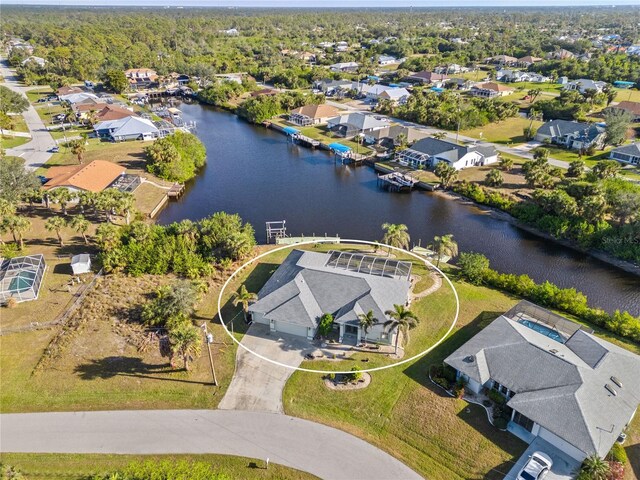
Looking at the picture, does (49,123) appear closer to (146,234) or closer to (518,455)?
(146,234)

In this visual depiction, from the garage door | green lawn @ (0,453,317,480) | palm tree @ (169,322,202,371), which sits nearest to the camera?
green lawn @ (0,453,317,480)

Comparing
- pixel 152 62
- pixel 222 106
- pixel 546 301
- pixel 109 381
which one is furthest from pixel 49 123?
pixel 546 301

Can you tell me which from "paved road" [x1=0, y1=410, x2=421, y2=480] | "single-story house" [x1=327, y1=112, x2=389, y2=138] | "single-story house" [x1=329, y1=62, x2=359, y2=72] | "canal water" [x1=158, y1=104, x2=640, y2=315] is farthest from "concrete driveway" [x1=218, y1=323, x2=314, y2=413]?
"single-story house" [x1=329, y1=62, x2=359, y2=72]

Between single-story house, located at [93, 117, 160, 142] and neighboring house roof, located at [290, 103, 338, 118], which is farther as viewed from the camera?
neighboring house roof, located at [290, 103, 338, 118]

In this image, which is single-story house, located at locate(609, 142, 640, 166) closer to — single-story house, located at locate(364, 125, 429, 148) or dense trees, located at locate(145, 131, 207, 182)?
single-story house, located at locate(364, 125, 429, 148)

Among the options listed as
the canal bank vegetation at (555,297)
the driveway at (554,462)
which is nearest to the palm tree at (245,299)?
the canal bank vegetation at (555,297)

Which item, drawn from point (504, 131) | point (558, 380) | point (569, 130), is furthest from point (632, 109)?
point (558, 380)
